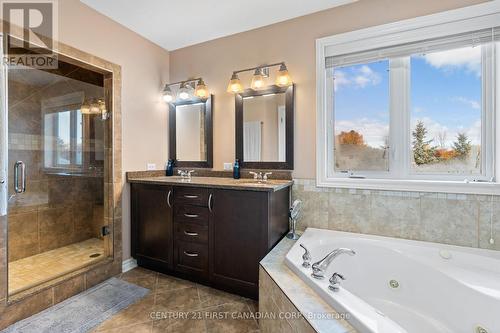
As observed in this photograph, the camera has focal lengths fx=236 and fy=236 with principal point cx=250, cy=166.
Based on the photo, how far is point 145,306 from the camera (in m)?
1.82

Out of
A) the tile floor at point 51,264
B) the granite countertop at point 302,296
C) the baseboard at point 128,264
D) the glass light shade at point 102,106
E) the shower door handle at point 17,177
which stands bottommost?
the baseboard at point 128,264

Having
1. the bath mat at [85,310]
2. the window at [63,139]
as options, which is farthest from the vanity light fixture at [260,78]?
the bath mat at [85,310]

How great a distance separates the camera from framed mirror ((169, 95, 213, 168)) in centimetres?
270

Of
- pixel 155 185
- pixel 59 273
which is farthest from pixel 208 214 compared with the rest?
pixel 59 273

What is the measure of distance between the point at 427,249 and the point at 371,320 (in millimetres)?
1081

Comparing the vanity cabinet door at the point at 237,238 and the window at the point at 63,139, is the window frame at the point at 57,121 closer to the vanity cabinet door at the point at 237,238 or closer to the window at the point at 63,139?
the window at the point at 63,139

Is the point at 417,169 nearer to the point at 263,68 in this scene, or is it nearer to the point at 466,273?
the point at 466,273

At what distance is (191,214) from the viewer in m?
2.11

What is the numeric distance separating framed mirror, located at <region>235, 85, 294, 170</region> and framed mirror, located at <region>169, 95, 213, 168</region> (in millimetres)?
383

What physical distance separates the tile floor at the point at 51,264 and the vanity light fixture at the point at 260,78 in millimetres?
2132

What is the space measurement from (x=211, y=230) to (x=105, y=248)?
1.19 meters

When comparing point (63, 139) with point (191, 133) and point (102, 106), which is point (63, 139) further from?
point (191, 133)

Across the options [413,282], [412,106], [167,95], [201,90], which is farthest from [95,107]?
[413,282]

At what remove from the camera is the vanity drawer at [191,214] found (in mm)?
2049
